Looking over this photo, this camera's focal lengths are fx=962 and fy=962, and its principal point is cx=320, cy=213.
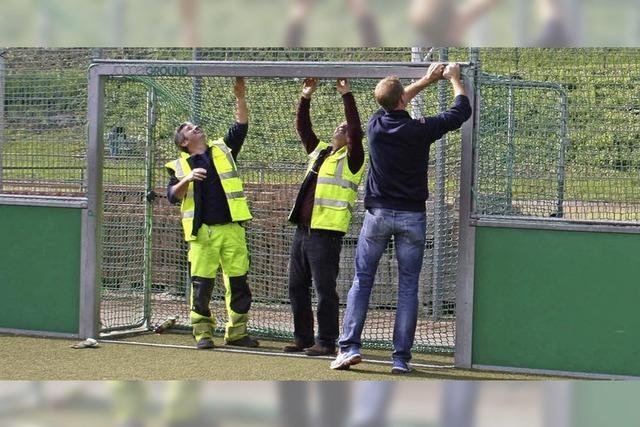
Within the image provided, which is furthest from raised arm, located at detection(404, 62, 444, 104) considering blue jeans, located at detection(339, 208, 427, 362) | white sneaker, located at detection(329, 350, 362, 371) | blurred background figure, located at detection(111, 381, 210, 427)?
blurred background figure, located at detection(111, 381, 210, 427)

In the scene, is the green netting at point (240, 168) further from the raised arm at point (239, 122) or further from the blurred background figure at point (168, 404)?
the blurred background figure at point (168, 404)

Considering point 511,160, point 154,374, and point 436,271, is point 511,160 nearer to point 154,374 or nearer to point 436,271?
point 436,271

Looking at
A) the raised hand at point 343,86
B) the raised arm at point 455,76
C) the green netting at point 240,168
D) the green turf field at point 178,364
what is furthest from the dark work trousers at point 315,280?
the raised arm at point 455,76

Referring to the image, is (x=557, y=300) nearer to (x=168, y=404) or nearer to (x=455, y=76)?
(x=455, y=76)

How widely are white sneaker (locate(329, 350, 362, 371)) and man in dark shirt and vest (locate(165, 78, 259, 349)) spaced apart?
1.14 m

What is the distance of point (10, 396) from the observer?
1149 millimetres

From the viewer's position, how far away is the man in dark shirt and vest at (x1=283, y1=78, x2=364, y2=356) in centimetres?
635

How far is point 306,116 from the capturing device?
21.7 ft

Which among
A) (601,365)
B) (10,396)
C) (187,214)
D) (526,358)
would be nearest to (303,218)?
(187,214)

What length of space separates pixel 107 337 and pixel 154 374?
150cm

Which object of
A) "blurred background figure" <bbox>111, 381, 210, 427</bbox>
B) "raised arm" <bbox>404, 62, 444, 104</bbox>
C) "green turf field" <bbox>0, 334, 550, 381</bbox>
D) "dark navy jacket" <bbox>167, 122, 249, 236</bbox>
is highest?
"raised arm" <bbox>404, 62, 444, 104</bbox>

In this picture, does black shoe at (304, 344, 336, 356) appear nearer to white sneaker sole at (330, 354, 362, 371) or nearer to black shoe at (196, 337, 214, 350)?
white sneaker sole at (330, 354, 362, 371)

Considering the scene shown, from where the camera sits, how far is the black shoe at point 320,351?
21.2 feet

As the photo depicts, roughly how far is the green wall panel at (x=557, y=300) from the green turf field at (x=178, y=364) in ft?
0.71
